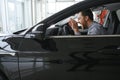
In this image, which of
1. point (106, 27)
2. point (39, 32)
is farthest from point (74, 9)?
point (106, 27)

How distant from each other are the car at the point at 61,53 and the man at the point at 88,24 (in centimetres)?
14

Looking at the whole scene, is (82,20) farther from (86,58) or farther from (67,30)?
(86,58)

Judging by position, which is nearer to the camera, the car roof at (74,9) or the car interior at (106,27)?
the car roof at (74,9)

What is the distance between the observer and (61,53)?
7.75 feet

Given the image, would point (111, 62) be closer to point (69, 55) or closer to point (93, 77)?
point (93, 77)

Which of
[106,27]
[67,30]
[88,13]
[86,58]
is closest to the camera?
[86,58]

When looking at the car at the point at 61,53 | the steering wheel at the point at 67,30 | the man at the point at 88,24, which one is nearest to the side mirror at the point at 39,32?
the car at the point at 61,53

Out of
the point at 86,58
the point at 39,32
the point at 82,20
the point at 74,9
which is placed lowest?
the point at 86,58

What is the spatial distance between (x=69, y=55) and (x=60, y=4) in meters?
9.92

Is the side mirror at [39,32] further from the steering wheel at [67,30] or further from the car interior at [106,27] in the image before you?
the steering wheel at [67,30]

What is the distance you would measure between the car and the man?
0.14m

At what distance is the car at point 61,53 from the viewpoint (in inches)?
90.0

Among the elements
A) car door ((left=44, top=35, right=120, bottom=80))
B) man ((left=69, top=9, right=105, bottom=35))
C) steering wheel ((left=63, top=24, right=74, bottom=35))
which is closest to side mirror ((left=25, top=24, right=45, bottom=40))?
car door ((left=44, top=35, right=120, bottom=80))

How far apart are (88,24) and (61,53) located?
61cm
